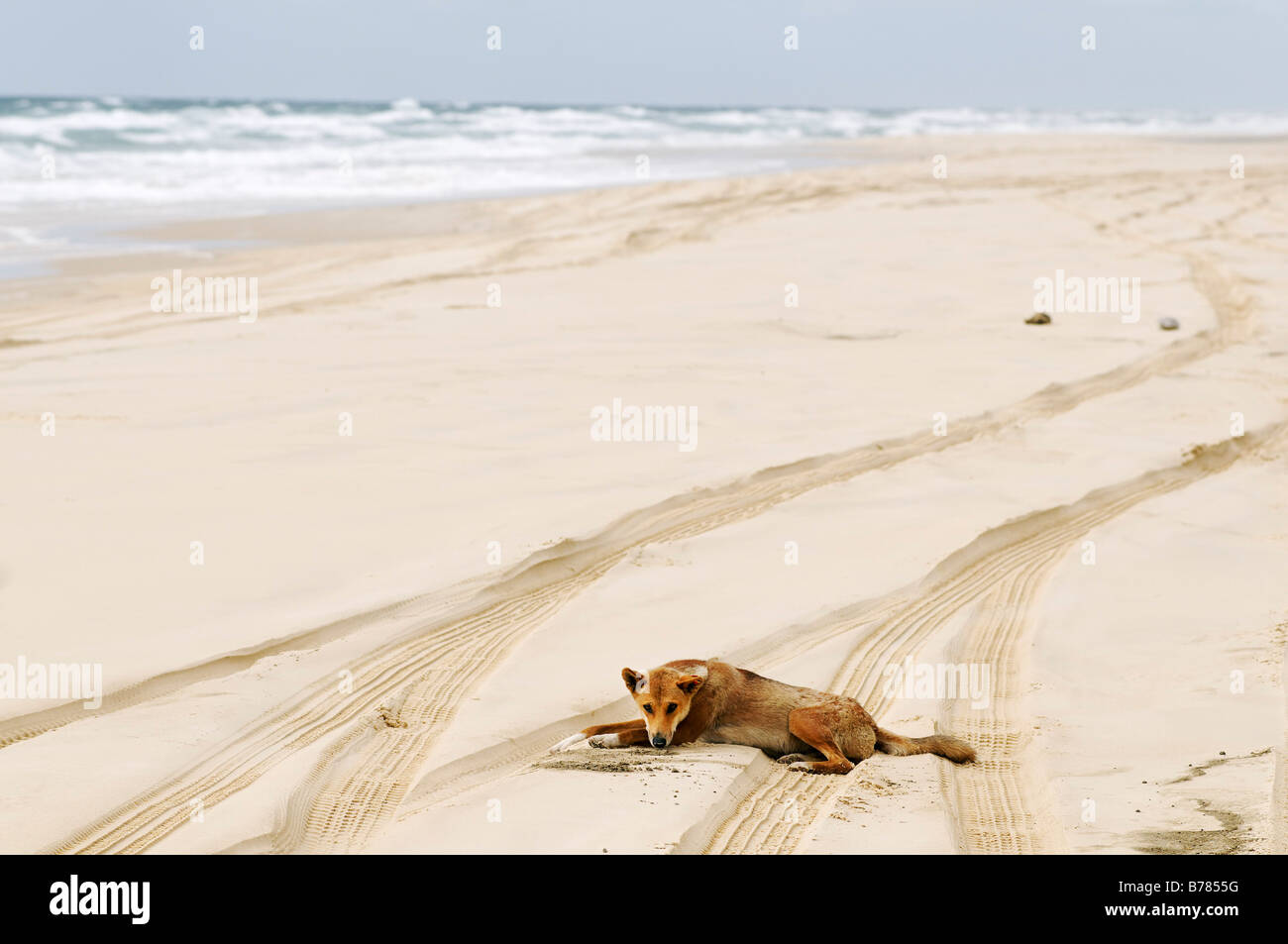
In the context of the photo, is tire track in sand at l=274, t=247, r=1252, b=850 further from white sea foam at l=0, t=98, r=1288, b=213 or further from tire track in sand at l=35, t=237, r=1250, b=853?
white sea foam at l=0, t=98, r=1288, b=213

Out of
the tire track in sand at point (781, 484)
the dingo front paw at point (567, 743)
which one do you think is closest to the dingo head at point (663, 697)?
the dingo front paw at point (567, 743)

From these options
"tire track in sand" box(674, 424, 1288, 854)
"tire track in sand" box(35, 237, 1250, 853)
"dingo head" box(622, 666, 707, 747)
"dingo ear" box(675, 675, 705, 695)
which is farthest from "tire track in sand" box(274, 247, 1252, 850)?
"tire track in sand" box(674, 424, 1288, 854)

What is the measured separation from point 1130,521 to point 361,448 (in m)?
4.74

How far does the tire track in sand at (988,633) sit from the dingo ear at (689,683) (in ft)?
1.28

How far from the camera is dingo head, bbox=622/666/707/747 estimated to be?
4.57 m

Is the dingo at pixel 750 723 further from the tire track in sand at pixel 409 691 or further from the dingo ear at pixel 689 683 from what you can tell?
the tire track in sand at pixel 409 691

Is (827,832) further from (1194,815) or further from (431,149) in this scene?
(431,149)

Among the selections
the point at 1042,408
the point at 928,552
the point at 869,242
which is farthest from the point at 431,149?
the point at 928,552

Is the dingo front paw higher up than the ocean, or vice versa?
the ocean

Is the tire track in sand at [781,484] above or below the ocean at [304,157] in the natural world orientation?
below

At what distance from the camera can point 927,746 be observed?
15.2ft

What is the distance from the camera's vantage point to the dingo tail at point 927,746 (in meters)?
4.59

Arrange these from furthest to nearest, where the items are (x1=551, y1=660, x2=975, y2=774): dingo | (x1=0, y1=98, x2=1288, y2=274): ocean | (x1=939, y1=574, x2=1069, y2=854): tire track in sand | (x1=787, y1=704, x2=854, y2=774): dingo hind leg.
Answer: (x1=0, y1=98, x2=1288, y2=274): ocean < (x1=551, y1=660, x2=975, y2=774): dingo < (x1=787, y1=704, x2=854, y2=774): dingo hind leg < (x1=939, y1=574, x2=1069, y2=854): tire track in sand
